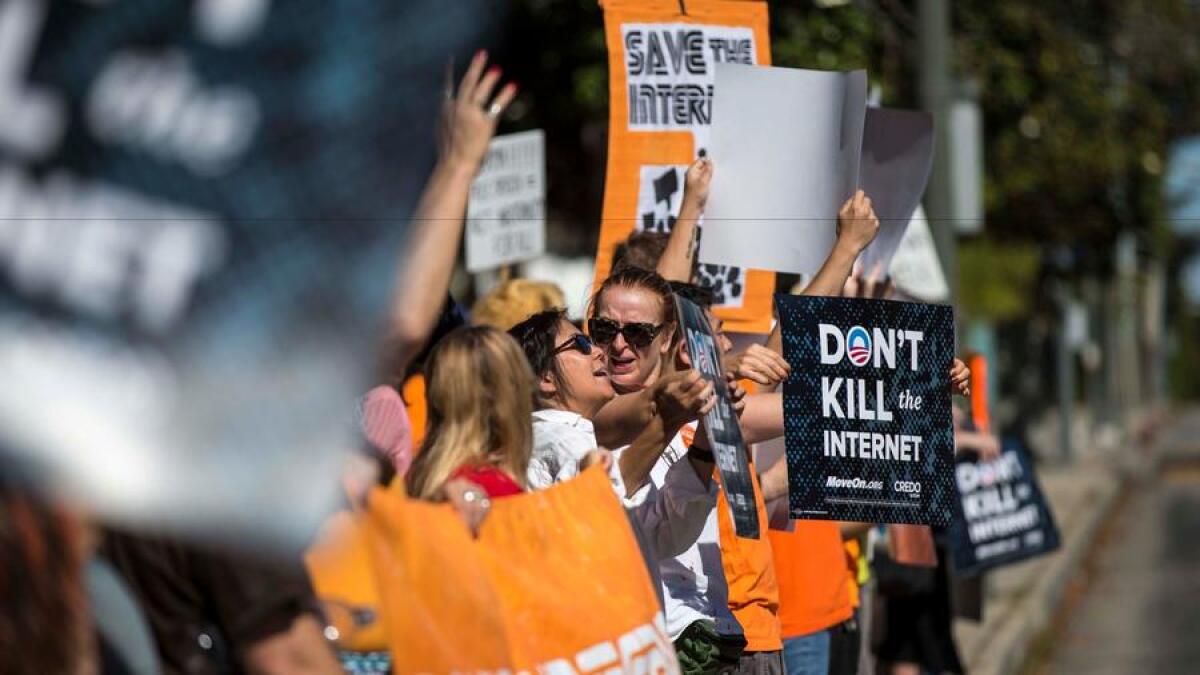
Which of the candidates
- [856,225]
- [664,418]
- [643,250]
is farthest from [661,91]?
[664,418]

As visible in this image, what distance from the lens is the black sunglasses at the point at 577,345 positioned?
15.1ft

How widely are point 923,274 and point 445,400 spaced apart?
542 centimetres

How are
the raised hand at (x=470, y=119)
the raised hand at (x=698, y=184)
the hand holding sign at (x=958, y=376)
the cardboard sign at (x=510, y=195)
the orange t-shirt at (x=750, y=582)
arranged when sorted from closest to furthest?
the raised hand at (x=470, y=119), the hand holding sign at (x=958, y=376), the orange t-shirt at (x=750, y=582), the raised hand at (x=698, y=184), the cardboard sign at (x=510, y=195)

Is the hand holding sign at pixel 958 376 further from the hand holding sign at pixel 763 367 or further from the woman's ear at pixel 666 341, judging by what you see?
the woman's ear at pixel 666 341

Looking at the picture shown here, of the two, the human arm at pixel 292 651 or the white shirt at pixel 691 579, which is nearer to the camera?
the human arm at pixel 292 651

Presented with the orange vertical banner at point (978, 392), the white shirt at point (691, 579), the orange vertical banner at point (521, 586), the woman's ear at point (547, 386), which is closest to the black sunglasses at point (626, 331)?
the woman's ear at point (547, 386)

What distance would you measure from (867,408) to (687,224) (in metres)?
0.75

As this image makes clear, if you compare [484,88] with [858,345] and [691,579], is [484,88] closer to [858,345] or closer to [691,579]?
[858,345]

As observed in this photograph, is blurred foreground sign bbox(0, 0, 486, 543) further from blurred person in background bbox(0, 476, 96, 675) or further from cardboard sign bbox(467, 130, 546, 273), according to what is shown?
cardboard sign bbox(467, 130, 546, 273)

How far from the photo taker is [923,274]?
8.84 meters

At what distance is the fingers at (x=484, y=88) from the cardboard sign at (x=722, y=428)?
612 millimetres

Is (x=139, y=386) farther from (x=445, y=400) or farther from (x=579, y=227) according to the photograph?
(x=579, y=227)

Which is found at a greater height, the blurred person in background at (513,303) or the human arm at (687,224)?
the human arm at (687,224)

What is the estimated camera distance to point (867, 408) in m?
4.70
